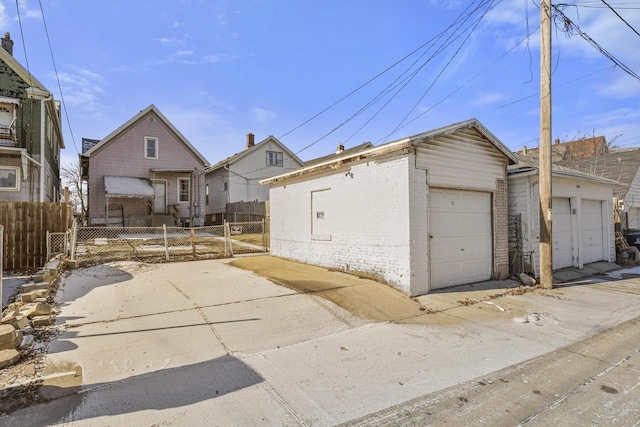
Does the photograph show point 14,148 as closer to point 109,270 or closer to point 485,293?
point 109,270

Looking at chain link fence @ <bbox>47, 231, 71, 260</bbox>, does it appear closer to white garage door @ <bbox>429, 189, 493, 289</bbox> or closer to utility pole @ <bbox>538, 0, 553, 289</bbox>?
white garage door @ <bbox>429, 189, 493, 289</bbox>

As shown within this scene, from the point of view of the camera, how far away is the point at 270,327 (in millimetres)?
5312

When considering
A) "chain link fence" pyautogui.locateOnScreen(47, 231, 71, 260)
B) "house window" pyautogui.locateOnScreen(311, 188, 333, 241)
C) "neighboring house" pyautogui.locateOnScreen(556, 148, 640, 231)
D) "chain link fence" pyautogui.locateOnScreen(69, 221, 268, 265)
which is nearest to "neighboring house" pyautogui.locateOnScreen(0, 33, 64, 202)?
"chain link fence" pyautogui.locateOnScreen(69, 221, 268, 265)

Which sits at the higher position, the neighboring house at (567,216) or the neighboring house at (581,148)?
the neighboring house at (581,148)

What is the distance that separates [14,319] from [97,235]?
16.6 meters

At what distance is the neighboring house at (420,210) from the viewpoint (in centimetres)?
724

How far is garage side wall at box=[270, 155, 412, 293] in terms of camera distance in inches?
288

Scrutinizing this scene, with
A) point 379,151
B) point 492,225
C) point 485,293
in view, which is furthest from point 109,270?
point 492,225

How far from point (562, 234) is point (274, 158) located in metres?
20.9

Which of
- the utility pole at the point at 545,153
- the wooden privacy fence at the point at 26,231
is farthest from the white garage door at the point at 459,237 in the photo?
the wooden privacy fence at the point at 26,231

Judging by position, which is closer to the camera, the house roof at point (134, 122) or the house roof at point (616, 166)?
the house roof at point (616, 166)

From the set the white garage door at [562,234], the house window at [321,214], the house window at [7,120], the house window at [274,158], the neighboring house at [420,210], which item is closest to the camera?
the neighboring house at [420,210]

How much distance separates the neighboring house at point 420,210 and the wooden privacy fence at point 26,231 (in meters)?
7.70

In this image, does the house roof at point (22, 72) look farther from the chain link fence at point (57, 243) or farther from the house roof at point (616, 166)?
the house roof at point (616, 166)
